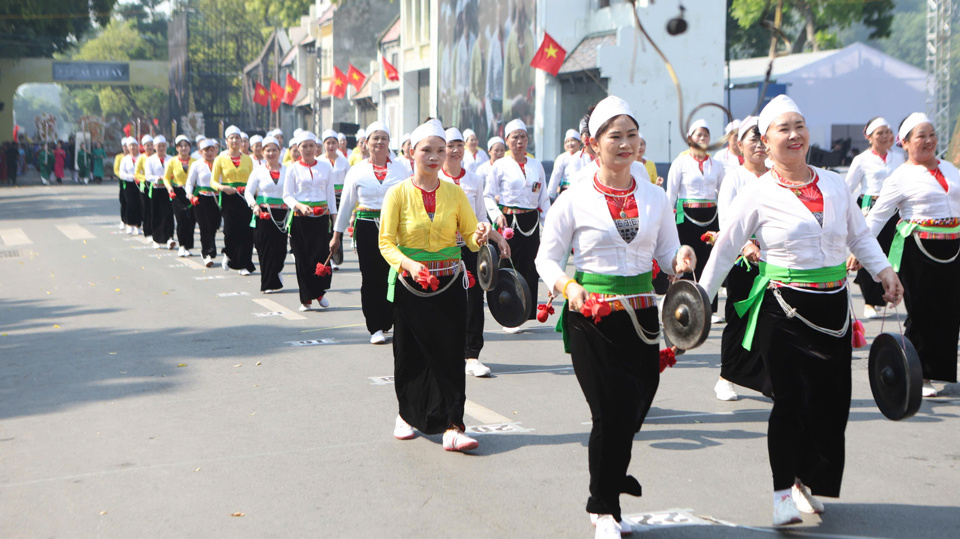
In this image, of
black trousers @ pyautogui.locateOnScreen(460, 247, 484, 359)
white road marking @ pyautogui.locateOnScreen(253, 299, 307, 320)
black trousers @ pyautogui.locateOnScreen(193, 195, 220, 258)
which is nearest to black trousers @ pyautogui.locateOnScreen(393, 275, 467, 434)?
black trousers @ pyautogui.locateOnScreen(460, 247, 484, 359)

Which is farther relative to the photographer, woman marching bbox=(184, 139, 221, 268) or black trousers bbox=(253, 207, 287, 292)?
woman marching bbox=(184, 139, 221, 268)

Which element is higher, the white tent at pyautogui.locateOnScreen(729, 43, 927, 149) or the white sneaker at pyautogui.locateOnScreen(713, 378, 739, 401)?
the white tent at pyautogui.locateOnScreen(729, 43, 927, 149)

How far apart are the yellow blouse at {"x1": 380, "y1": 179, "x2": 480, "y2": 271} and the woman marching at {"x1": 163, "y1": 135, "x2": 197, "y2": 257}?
1335cm

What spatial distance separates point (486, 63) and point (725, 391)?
102ft

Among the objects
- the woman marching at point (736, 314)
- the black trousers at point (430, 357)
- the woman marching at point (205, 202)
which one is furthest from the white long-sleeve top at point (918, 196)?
the woman marching at point (205, 202)


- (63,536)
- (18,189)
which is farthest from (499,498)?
(18,189)

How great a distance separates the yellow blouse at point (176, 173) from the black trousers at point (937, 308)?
14.5m

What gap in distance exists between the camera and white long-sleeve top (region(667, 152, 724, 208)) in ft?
37.1

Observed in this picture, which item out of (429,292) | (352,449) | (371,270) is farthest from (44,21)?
(352,449)

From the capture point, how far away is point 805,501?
511 cm

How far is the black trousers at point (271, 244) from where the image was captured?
1411 centimetres

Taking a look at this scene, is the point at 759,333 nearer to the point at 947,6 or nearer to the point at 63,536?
the point at 63,536

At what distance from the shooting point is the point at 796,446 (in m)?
4.86

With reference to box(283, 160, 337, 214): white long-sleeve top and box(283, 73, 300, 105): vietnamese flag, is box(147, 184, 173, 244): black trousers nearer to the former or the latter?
box(283, 160, 337, 214): white long-sleeve top
